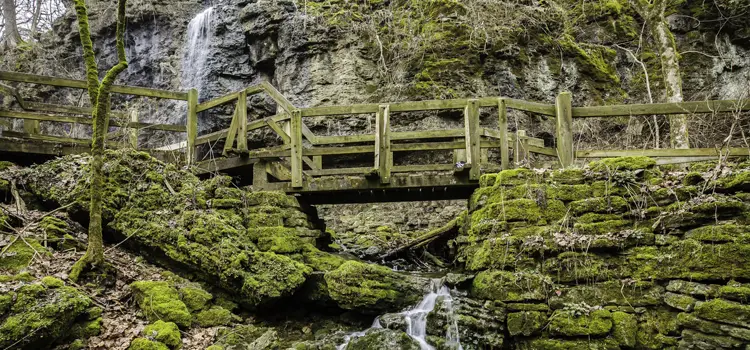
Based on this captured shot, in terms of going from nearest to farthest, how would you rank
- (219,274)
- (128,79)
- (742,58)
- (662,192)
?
(662,192), (219,274), (742,58), (128,79)

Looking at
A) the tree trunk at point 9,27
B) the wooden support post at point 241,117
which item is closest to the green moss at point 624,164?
the wooden support post at point 241,117

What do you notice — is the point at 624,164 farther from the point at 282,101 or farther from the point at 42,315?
the point at 42,315

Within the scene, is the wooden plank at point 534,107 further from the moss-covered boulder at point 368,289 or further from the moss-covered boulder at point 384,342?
the moss-covered boulder at point 384,342

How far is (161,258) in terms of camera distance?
671cm

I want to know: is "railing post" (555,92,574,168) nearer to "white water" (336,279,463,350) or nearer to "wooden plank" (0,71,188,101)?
"white water" (336,279,463,350)

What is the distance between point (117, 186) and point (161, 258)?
4.39ft

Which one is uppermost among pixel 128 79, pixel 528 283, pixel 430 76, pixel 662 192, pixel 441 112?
pixel 128 79

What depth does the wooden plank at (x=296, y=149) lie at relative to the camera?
25.2 feet

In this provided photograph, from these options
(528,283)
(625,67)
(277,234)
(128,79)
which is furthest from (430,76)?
(128,79)

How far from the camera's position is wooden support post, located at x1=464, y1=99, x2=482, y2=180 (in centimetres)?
720

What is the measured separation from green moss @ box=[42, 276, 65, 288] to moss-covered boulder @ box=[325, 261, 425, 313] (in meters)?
3.16

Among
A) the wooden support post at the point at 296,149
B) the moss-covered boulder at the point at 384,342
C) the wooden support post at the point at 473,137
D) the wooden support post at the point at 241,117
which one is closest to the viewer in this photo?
the moss-covered boulder at the point at 384,342

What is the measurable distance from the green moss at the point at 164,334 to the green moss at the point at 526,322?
12.6 feet

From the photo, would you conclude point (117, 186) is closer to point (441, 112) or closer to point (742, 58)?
point (441, 112)
